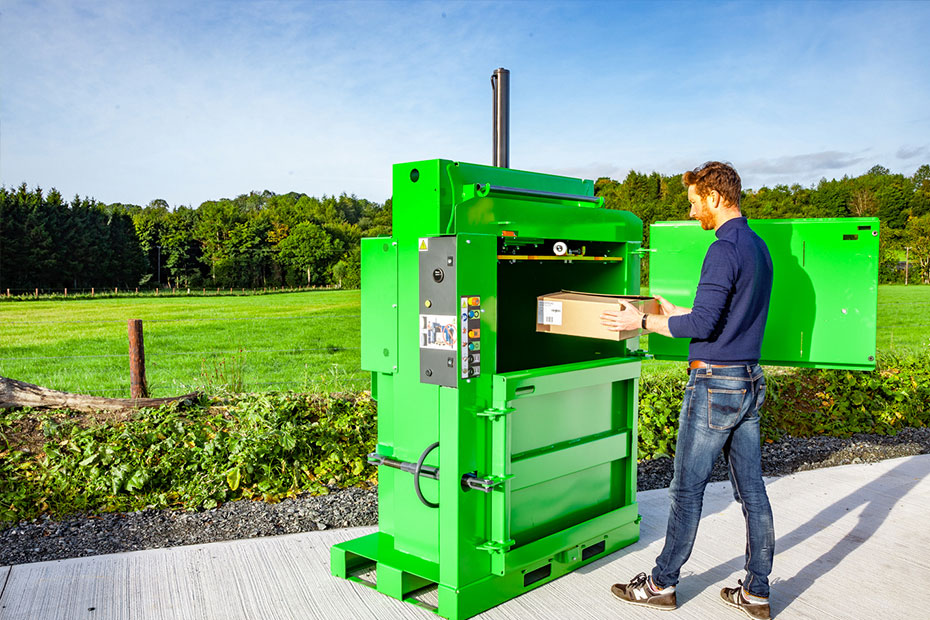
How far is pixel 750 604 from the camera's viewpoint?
10.2ft

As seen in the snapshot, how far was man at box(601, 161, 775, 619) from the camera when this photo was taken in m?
2.88

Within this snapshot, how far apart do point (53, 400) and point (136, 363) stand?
3.23 feet

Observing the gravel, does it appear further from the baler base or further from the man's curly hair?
the man's curly hair

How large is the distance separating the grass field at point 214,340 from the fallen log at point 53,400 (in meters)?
0.79

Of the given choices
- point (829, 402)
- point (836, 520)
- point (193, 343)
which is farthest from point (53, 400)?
point (193, 343)

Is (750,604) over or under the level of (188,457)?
under

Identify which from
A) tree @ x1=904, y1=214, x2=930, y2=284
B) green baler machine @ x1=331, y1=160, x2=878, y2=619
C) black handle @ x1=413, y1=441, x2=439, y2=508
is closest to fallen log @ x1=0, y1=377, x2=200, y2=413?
green baler machine @ x1=331, y1=160, x2=878, y2=619

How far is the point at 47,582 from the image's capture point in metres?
3.33

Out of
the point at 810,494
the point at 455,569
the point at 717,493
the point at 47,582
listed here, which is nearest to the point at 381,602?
the point at 455,569

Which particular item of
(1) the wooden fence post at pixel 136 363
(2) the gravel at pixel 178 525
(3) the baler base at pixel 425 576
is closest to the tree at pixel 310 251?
(1) the wooden fence post at pixel 136 363

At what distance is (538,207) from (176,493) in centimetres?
297

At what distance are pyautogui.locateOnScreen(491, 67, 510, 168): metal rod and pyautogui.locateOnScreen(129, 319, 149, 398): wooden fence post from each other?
13.1 feet

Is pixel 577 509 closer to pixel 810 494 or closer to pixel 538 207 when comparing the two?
pixel 538 207

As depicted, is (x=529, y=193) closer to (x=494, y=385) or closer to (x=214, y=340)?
(x=494, y=385)
